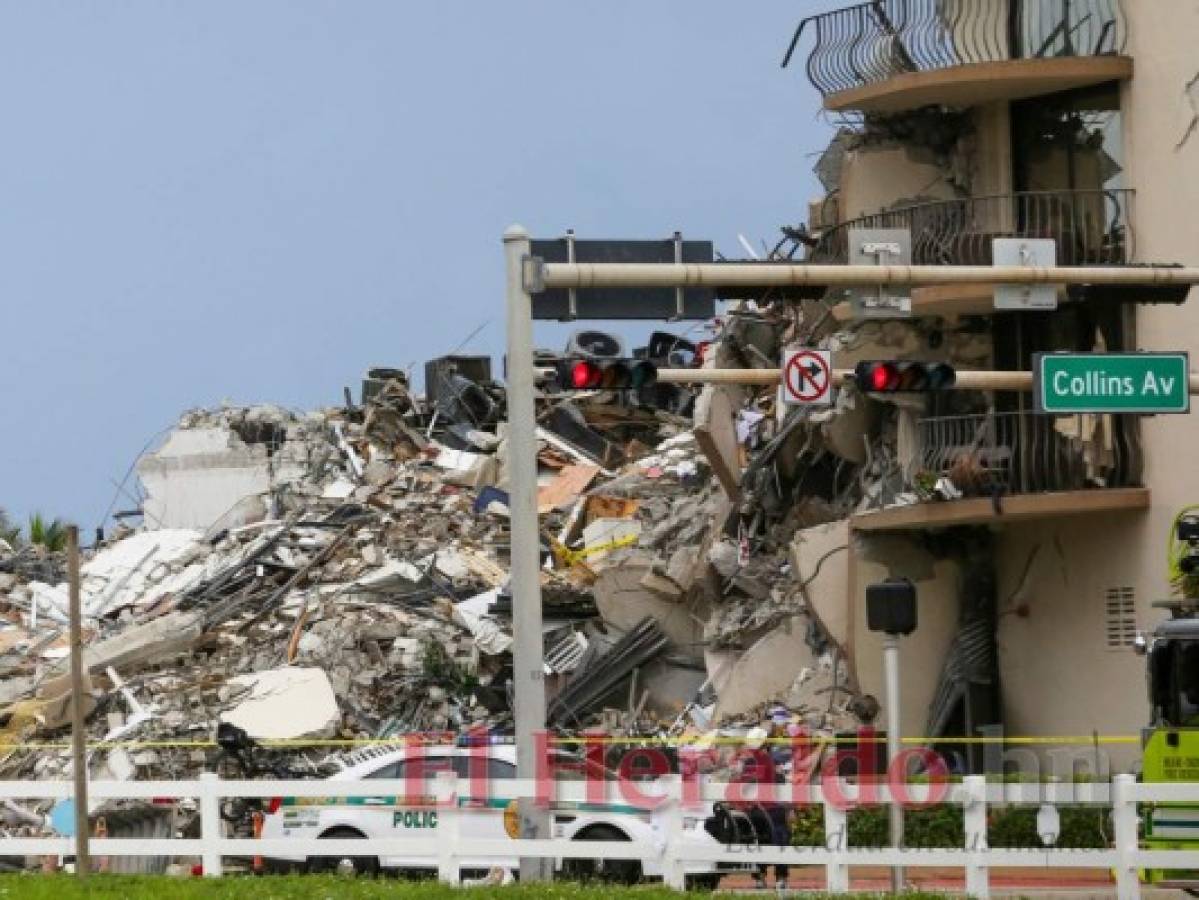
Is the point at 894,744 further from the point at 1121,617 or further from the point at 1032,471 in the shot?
the point at 1032,471

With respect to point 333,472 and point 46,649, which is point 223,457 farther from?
point 46,649

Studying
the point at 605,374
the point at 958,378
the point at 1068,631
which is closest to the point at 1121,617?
the point at 1068,631

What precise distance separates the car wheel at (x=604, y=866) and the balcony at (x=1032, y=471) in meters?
8.90

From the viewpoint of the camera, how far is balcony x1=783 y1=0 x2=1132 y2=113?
1398 inches

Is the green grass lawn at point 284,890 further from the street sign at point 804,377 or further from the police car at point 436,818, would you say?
the street sign at point 804,377

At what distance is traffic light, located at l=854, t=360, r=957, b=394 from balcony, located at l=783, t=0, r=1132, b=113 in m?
8.63

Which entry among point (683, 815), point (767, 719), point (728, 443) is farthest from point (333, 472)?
point (683, 815)

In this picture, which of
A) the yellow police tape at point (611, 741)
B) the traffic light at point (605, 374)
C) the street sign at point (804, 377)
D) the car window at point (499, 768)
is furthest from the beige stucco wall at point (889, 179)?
the traffic light at point (605, 374)

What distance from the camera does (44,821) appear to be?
3528 cm

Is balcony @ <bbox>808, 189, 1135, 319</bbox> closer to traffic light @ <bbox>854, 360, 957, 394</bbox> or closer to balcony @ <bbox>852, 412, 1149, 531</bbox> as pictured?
balcony @ <bbox>852, 412, 1149, 531</bbox>

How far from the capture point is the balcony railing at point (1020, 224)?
3562cm

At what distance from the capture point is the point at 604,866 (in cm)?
2741

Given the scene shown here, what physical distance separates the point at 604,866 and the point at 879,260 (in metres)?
6.06

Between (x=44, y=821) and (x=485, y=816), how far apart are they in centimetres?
858
